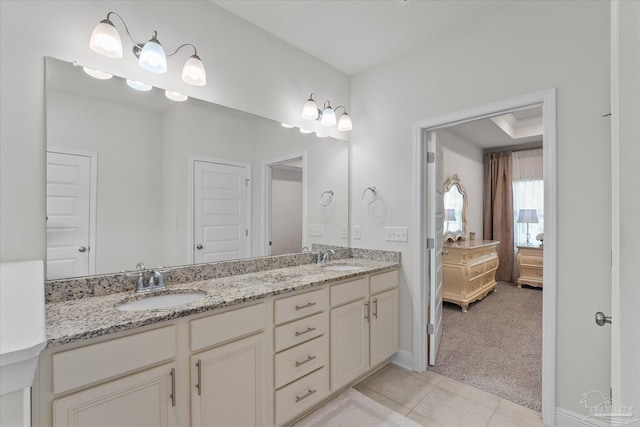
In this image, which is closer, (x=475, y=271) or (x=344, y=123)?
(x=344, y=123)

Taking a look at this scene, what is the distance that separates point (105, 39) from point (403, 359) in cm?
291

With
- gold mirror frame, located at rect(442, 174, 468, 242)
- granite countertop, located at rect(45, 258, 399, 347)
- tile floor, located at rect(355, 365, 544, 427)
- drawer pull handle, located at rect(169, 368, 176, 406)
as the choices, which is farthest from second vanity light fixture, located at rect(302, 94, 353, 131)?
gold mirror frame, located at rect(442, 174, 468, 242)

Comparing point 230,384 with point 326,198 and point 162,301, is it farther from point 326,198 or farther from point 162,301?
point 326,198

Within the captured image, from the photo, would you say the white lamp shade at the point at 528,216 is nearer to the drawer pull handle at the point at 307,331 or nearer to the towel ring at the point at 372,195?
the towel ring at the point at 372,195

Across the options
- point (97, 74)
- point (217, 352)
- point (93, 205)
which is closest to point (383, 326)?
point (217, 352)

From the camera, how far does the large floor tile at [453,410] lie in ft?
6.00

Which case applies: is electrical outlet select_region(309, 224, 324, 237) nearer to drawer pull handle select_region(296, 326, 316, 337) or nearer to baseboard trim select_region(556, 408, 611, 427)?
drawer pull handle select_region(296, 326, 316, 337)

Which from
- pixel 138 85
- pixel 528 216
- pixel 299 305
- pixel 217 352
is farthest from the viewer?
pixel 528 216

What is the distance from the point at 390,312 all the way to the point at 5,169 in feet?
8.06

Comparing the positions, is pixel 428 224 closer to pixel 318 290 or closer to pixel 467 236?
pixel 318 290

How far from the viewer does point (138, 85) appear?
1.63m

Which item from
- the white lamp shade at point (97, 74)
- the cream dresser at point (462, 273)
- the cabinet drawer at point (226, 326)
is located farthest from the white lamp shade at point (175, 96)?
the cream dresser at point (462, 273)

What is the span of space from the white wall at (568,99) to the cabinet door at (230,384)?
178cm

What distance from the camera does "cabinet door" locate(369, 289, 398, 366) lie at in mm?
2262
